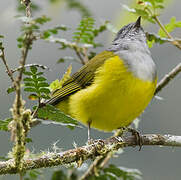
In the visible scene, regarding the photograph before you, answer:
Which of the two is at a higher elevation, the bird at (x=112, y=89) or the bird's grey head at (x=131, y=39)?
the bird's grey head at (x=131, y=39)

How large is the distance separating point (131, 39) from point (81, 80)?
2.65 feet

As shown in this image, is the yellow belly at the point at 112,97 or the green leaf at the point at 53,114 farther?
the yellow belly at the point at 112,97

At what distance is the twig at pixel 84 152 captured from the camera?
6.93 ft

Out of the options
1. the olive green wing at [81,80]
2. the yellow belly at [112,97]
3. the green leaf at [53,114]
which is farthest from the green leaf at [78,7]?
the olive green wing at [81,80]

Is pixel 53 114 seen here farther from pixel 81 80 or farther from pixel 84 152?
pixel 81 80

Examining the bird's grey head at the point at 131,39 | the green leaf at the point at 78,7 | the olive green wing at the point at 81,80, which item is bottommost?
the green leaf at the point at 78,7

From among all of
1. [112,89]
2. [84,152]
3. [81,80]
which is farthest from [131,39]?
[84,152]

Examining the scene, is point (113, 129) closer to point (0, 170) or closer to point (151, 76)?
point (151, 76)

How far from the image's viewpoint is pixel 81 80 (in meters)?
3.86

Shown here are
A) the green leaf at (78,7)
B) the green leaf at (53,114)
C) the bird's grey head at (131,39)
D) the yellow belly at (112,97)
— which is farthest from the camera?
the bird's grey head at (131,39)

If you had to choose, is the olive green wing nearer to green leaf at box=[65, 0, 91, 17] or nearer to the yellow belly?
the yellow belly

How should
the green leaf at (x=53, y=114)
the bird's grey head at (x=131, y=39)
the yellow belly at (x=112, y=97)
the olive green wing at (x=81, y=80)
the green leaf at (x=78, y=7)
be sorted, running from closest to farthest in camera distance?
the green leaf at (x=78, y=7), the green leaf at (x=53, y=114), the yellow belly at (x=112, y=97), the olive green wing at (x=81, y=80), the bird's grey head at (x=131, y=39)

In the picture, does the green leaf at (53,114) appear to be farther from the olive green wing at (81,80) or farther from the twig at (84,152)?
the olive green wing at (81,80)

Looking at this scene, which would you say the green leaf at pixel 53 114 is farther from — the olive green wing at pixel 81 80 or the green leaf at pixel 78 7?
the olive green wing at pixel 81 80
